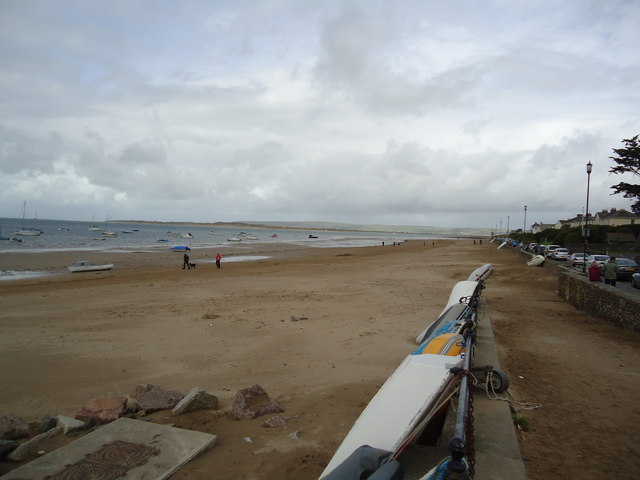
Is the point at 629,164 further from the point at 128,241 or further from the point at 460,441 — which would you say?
the point at 128,241

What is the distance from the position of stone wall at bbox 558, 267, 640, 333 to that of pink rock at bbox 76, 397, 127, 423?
10885mm

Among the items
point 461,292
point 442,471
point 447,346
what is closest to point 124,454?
point 442,471

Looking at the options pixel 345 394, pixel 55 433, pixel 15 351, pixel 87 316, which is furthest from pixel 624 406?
pixel 87 316

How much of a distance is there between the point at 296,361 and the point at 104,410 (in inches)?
136

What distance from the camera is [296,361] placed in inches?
306

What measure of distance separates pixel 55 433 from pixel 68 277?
20904 mm

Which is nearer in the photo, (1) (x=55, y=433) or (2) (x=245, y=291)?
(1) (x=55, y=433)

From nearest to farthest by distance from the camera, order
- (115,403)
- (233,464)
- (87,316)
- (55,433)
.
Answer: (233,464) < (55,433) < (115,403) < (87,316)

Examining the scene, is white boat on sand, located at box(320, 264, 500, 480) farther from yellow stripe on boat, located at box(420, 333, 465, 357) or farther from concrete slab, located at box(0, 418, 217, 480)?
A: concrete slab, located at box(0, 418, 217, 480)

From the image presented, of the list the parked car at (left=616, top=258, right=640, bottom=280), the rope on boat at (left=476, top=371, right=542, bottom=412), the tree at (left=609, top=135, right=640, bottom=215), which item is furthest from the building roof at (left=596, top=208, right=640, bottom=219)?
the rope on boat at (left=476, top=371, right=542, bottom=412)

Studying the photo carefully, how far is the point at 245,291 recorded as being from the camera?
16906 mm

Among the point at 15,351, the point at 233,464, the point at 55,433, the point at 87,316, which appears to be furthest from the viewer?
the point at 87,316

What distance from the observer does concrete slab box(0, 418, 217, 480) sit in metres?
3.86

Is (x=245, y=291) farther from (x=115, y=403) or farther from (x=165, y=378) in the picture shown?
(x=115, y=403)
